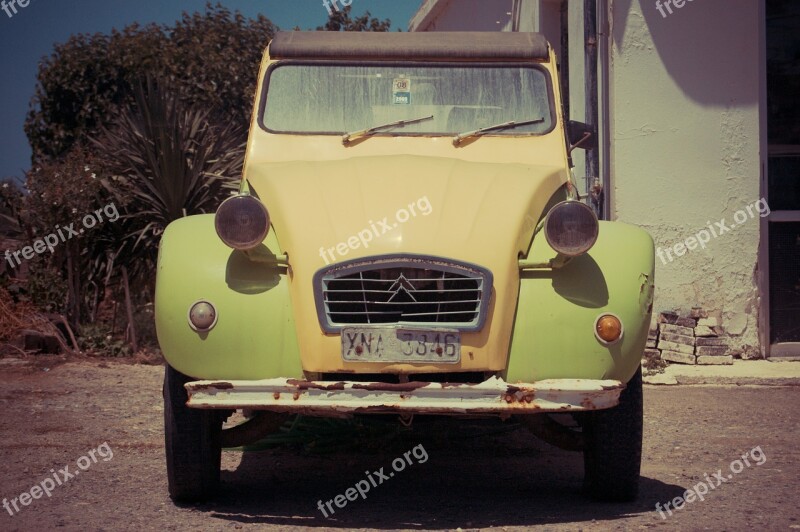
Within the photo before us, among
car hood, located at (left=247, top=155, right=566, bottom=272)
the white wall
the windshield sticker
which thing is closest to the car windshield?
the windshield sticker

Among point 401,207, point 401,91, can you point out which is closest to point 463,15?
point 401,91

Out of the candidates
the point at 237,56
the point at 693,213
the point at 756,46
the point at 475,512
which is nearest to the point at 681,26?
the point at 756,46

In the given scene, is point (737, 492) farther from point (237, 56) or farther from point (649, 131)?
point (237, 56)

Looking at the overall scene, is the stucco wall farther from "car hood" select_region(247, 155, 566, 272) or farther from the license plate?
the license plate

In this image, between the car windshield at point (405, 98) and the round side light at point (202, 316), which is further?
the car windshield at point (405, 98)

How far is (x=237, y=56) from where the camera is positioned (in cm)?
1639

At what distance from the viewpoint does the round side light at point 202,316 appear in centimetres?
397

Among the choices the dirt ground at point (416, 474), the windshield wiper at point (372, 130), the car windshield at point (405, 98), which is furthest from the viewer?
the car windshield at point (405, 98)

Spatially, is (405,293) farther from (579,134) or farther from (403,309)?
(579,134)

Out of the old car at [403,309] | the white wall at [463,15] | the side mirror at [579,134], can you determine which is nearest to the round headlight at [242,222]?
the old car at [403,309]

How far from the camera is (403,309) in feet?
12.9

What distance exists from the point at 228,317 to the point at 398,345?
0.70m

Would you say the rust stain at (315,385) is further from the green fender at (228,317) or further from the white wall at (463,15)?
the white wall at (463,15)

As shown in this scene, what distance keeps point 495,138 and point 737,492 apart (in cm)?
Answer: 212
